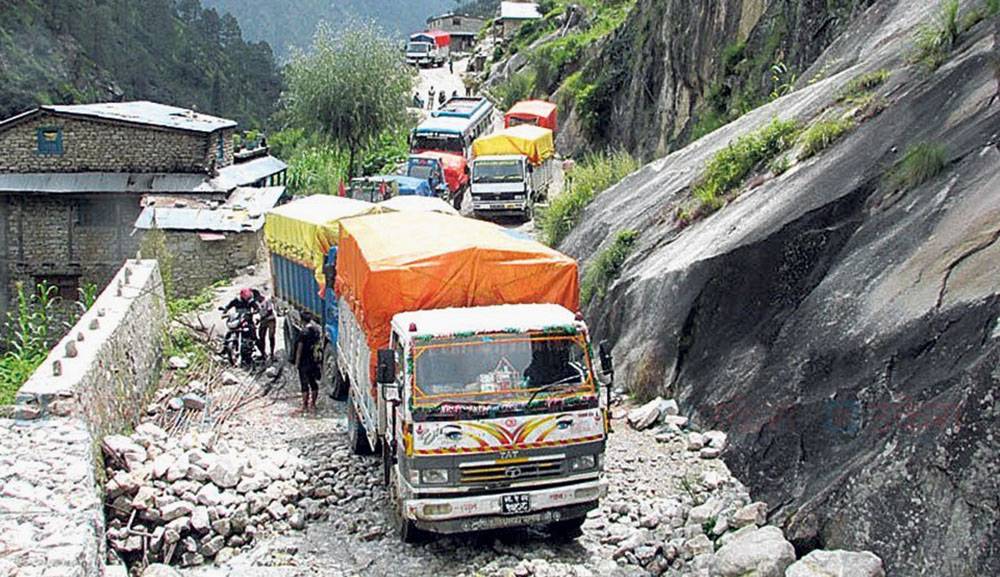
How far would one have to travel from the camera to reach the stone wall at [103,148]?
3594cm

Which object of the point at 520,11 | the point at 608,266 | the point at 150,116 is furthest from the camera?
the point at 520,11

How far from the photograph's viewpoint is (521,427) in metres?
9.32

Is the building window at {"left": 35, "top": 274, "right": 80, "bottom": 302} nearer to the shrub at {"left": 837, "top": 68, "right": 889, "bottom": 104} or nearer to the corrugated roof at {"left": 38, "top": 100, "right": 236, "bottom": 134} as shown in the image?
the corrugated roof at {"left": 38, "top": 100, "right": 236, "bottom": 134}

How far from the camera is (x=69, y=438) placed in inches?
396

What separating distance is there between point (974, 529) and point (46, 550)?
248 inches

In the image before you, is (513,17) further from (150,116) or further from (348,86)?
(150,116)

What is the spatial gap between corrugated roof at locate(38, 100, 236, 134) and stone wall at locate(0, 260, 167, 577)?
21.5 meters

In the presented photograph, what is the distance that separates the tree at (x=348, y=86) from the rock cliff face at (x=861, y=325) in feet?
85.3

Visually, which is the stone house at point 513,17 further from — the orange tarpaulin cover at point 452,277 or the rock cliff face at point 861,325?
the orange tarpaulin cover at point 452,277

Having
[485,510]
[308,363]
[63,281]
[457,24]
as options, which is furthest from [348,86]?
[457,24]

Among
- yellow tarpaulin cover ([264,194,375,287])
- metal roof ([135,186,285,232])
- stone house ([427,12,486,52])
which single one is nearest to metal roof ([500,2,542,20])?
stone house ([427,12,486,52])

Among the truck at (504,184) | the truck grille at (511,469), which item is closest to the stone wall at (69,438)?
the truck grille at (511,469)

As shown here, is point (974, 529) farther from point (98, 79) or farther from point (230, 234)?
point (98, 79)

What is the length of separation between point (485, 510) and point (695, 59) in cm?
2172
